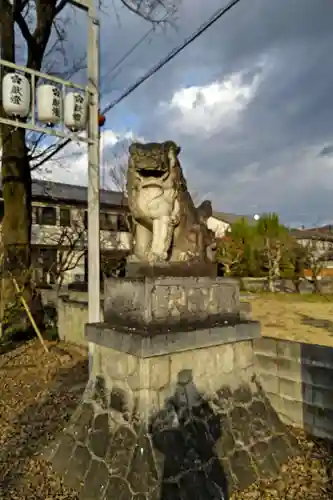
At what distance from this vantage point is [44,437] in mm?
4438

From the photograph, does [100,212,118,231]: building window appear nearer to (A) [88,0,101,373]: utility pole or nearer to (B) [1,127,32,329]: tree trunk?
(B) [1,127,32,329]: tree trunk

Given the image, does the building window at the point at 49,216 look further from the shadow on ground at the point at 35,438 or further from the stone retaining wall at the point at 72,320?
the shadow on ground at the point at 35,438

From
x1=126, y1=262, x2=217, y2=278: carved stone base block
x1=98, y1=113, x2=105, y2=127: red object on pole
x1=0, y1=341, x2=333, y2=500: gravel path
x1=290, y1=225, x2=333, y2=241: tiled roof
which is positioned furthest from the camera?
x1=290, y1=225, x2=333, y2=241: tiled roof

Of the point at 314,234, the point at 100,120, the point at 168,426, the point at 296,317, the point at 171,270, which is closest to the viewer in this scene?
the point at 168,426

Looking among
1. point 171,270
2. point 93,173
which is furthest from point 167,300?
point 93,173

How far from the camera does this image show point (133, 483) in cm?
300

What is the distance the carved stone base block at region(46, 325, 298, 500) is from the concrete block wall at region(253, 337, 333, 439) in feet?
1.49

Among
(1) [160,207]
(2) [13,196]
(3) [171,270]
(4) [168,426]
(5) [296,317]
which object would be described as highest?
(2) [13,196]

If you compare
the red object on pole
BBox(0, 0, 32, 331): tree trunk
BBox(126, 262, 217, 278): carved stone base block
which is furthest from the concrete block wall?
BBox(0, 0, 32, 331): tree trunk

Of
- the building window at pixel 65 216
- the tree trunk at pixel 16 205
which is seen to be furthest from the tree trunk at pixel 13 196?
the building window at pixel 65 216

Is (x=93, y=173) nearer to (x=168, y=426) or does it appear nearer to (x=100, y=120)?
(x=100, y=120)

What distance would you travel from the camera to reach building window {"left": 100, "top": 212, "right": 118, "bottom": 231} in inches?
971

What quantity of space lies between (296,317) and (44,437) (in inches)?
369

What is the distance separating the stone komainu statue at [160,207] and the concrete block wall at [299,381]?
1559mm
